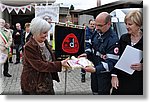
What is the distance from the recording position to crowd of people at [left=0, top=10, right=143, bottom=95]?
1.88 m

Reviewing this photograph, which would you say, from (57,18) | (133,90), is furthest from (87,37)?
(133,90)

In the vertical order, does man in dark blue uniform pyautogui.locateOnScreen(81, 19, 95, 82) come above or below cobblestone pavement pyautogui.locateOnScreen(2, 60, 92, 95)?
above

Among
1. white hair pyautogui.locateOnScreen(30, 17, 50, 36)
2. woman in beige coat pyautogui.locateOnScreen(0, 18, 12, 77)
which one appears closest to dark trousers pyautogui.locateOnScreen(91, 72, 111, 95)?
white hair pyautogui.locateOnScreen(30, 17, 50, 36)

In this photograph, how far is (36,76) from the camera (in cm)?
190

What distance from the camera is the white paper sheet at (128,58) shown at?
1.99 meters

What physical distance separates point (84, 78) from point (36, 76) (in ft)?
1.26

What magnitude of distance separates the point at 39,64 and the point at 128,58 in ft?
2.29

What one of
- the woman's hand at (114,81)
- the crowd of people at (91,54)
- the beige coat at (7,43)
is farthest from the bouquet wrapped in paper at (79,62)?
the beige coat at (7,43)

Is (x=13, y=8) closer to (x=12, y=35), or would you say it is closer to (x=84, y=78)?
(x=12, y=35)

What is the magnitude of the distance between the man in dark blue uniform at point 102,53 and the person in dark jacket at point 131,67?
6 cm

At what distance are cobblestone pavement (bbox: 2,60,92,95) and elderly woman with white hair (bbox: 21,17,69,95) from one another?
58 millimetres

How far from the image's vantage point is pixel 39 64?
1875 mm

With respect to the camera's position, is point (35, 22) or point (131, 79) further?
point (131, 79)

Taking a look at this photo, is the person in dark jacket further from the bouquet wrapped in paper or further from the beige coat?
the beige coat
